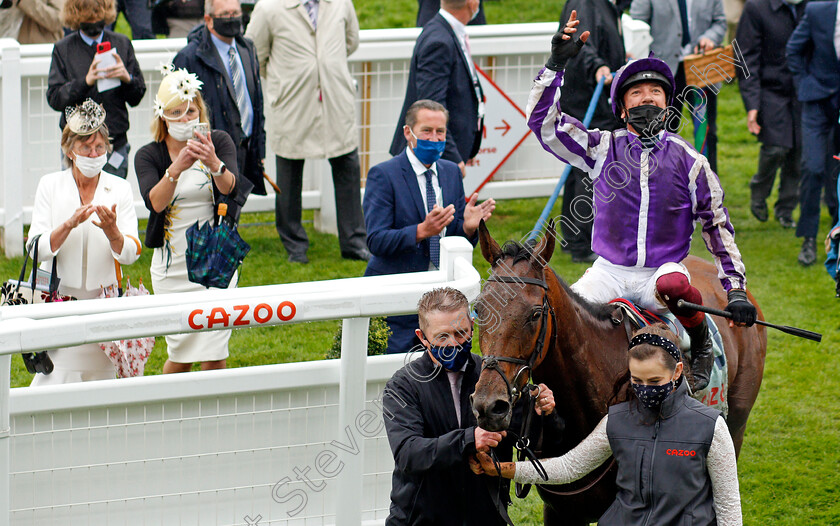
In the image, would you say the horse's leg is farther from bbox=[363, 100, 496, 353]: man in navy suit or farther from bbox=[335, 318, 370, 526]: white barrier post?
bbox=[335, 318, 370, 526]: white barrier post

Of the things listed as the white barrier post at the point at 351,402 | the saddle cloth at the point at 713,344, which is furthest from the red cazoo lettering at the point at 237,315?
the saddle cloth at the point at 713,344

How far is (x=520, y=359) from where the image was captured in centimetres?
401

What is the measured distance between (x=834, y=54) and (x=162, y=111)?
570 cm

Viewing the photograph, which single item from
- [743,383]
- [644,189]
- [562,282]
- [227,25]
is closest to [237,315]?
[562,282]

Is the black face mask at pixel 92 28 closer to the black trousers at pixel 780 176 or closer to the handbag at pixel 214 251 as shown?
the handbag at pixel 214 251

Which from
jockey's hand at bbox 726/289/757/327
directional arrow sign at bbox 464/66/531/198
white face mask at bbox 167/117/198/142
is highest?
white face mask at bbox 167/117/198/142

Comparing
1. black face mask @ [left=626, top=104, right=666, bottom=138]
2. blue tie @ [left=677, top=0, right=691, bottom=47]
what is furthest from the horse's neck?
blue tie @ [left=677, top=0, right=691, bottom=47]

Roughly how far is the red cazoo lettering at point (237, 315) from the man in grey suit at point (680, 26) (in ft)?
20.4

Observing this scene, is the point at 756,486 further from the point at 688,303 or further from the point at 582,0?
the point at 582,0

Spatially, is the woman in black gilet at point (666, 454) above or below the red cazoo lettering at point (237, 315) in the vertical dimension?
below

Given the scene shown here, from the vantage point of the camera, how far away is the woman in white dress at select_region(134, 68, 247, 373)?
6.19m

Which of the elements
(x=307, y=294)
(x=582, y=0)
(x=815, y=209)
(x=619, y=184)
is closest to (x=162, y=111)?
(x=307, y=294)

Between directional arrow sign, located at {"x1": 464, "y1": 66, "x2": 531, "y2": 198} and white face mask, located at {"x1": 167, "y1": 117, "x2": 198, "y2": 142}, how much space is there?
392 centimetres

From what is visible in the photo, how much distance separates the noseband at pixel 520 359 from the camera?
153 inches
